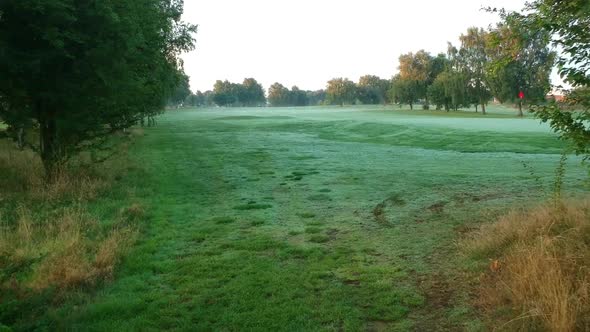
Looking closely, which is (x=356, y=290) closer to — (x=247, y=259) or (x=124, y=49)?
(x=247, y=259)

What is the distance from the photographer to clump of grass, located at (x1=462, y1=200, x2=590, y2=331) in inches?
185

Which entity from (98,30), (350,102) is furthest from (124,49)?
(350,102)

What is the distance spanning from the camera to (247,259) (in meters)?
7.49

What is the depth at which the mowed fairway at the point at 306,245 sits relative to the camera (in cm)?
551

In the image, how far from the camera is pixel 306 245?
26.7 feet

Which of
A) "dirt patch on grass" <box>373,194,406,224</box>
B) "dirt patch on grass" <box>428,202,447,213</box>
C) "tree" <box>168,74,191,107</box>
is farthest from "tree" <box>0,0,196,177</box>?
"tree" <box>168,74,191,107</box>

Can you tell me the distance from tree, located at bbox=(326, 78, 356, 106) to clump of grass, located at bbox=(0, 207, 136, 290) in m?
154

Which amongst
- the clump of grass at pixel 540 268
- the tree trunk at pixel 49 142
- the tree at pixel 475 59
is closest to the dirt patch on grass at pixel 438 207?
the clump of grass at pixel 540 268

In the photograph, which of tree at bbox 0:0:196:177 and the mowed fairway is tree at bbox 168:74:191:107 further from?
tree at bbox 0:0:196:177

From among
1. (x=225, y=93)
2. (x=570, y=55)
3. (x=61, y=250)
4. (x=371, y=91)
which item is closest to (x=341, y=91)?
(x=371, y=91)

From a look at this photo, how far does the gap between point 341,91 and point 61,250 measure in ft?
510

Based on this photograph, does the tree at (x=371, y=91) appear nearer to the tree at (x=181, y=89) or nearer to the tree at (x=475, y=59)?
the tree at (x=181, y=89)

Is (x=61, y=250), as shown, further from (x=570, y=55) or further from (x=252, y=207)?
(x=570, y=55)

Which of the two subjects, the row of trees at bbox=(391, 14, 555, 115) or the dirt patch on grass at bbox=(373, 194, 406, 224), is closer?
the row of trees at bbox=(391, 14, 555, 115)
